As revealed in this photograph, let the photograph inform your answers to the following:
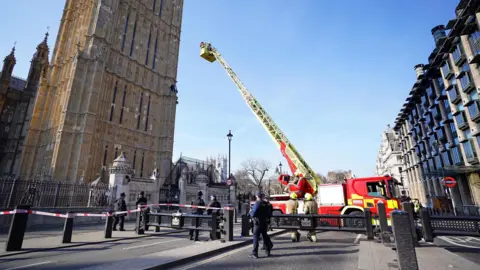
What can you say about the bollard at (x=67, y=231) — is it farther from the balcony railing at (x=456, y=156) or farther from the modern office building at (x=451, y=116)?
the balcony railing at (x=456, y=156)

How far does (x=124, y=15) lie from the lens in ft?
109

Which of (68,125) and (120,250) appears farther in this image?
(68,125)

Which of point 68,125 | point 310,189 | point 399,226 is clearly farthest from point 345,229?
point 68,125

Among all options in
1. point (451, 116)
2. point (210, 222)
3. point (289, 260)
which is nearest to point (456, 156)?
point (451, 116)

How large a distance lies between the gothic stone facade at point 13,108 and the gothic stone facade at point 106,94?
393 inches

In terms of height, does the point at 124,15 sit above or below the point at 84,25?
above

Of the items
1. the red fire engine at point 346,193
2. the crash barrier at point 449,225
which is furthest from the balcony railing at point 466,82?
the crash barrier at point 449,225

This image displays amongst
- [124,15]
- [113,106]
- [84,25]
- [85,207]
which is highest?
[124,15]

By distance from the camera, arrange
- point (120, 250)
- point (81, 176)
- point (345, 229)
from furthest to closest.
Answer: point (81, 176) < point (345, 229) < point (120, 250)

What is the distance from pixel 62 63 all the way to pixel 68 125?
46.3 ft

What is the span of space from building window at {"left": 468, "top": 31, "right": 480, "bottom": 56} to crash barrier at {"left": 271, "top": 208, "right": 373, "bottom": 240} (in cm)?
2332

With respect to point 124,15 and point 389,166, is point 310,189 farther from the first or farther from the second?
point 389,166

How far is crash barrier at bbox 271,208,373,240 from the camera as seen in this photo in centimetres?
807

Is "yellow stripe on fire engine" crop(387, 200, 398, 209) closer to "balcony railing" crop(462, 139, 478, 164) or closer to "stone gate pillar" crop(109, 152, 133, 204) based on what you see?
"stone gate pillar" crop(109, 152, 133, 204)
